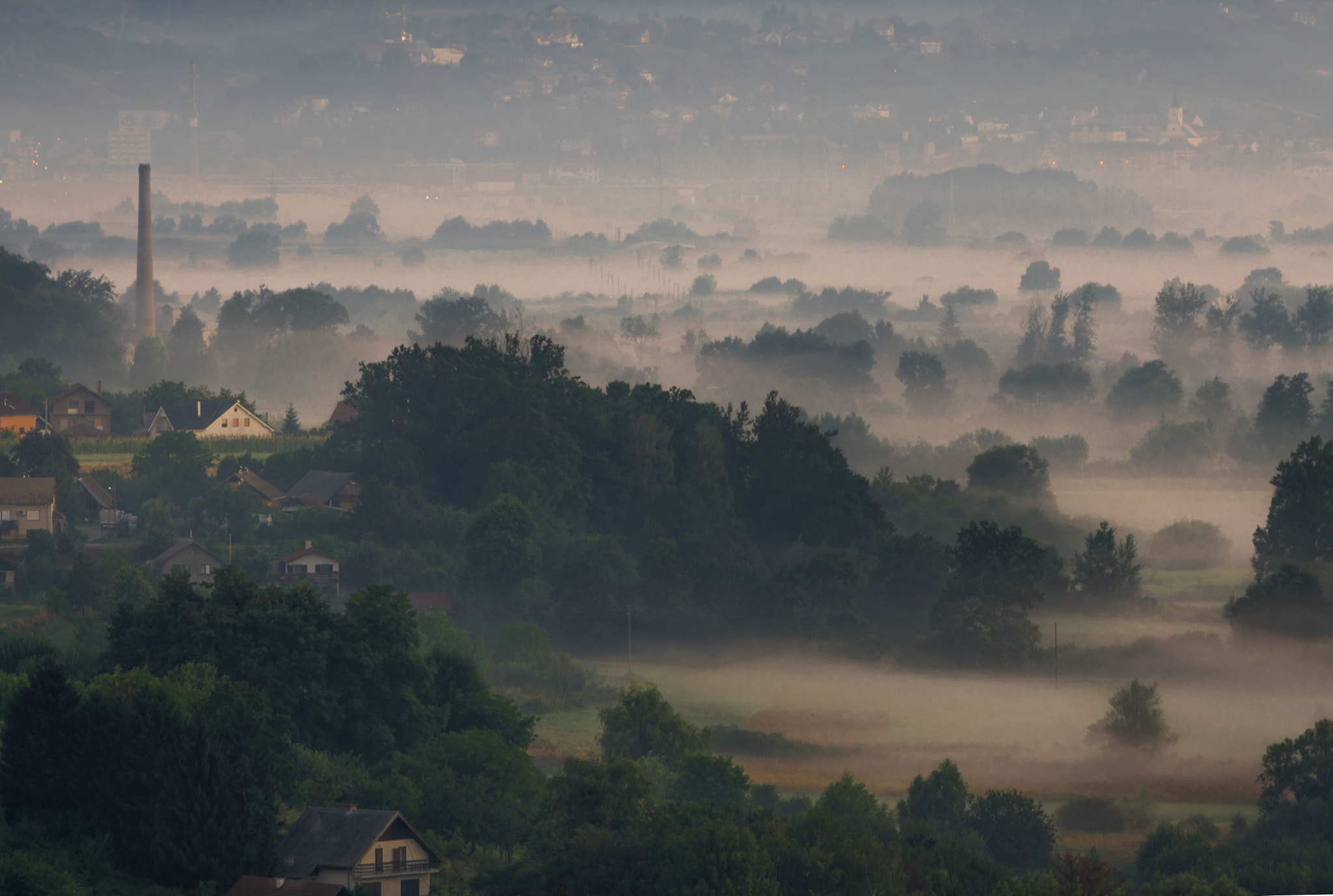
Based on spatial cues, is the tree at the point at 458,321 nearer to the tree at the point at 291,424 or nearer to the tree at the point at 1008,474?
the tree at the point at 291,424

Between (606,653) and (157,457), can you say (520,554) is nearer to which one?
(606,653)

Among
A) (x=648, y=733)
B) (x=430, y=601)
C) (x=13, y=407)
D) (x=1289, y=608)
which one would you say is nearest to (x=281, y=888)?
(x=648, y=733)

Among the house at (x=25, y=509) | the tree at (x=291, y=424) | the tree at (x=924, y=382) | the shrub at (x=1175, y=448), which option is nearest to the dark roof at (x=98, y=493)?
the house at (x=25, y=509)

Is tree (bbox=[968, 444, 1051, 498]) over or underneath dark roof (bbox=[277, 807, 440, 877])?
over

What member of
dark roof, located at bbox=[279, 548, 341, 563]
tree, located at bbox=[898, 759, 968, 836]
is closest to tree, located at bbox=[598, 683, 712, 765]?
tree, located at bbox=[898, 759, 968, 836]

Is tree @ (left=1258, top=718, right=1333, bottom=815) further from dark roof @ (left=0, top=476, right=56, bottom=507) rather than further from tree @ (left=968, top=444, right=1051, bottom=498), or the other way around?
dark roof @ (left=0, top=476, right=56, bottom=507)

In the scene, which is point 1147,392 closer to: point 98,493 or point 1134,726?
point 1134,726
